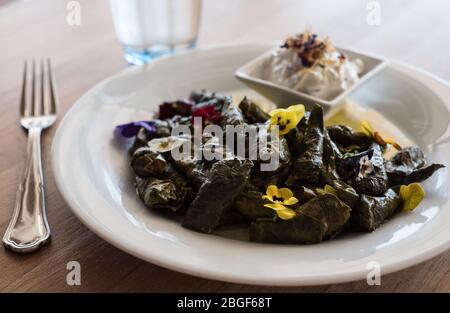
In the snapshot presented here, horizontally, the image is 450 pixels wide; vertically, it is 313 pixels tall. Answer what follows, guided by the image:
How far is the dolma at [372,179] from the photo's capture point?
1.28 meters

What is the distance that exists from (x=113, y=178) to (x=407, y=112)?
3.09 ft

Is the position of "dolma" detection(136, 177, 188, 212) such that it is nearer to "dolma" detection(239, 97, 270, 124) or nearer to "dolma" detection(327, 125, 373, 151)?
"dolma" detection(239, 97, 270, 124)

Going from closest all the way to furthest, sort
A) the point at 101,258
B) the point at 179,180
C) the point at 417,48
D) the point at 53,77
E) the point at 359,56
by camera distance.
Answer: the point at 101,258, the point at 179,180, the point at 359,56, the point at 53,77, the point at 417,48

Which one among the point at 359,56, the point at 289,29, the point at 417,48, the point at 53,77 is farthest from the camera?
the point at 289,29

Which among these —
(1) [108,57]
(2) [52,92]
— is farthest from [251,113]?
(1) [108,57]

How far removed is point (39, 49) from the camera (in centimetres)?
230

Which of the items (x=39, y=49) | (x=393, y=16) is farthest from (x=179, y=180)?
(x=393, y=16)

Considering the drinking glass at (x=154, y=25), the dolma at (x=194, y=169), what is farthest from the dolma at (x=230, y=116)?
the drinking glass at (x=154, y=25)

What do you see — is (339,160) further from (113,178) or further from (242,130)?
(113,178)

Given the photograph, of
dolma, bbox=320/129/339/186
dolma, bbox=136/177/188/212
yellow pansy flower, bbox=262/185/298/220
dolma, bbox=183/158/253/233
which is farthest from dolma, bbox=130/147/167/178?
dolma, bbox=320/129/339/186

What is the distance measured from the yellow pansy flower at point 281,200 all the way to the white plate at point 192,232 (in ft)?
0.23

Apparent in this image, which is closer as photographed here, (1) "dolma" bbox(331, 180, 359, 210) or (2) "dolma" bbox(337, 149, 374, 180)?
(1) "dolma" bbox(331, 180, 359, 210)

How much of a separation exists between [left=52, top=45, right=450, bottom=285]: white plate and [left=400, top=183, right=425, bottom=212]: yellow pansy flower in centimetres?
2

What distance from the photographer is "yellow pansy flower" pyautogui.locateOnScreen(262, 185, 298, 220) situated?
1195mm
